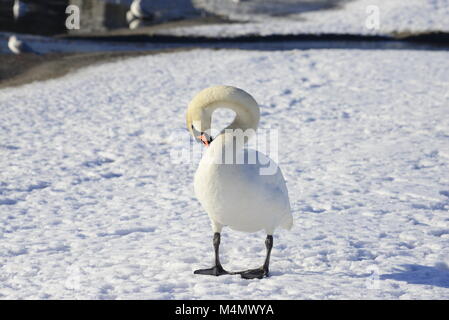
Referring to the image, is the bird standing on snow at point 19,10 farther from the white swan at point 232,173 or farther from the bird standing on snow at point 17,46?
the white swan at point 232,173

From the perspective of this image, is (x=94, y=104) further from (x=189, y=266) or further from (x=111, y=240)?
(x=189, y=266)

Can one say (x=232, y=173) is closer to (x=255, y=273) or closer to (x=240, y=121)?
(x=240, y=121)

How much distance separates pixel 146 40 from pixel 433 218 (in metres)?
14.0

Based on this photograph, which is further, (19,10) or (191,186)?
(19,10)

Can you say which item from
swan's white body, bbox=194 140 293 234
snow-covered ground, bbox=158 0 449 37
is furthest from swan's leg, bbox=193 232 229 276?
snow-covered ground, bbox=158 0 449 37

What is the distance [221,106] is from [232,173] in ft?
1.68

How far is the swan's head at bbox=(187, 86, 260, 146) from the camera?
4.97 metres

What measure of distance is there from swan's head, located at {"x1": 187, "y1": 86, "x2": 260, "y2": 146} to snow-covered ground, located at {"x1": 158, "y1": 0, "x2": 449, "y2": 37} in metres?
15.3

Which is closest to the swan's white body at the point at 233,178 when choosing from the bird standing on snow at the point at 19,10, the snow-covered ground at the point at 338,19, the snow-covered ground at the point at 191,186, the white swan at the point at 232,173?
the white swan at the point at 232,173

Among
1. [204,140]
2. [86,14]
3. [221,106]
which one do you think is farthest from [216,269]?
[86,14]

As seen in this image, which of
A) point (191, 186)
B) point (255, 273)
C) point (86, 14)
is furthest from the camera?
point (86, 14)

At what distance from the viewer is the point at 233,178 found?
4.84 meters

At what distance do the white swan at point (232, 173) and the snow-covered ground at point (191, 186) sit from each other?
58 cm
